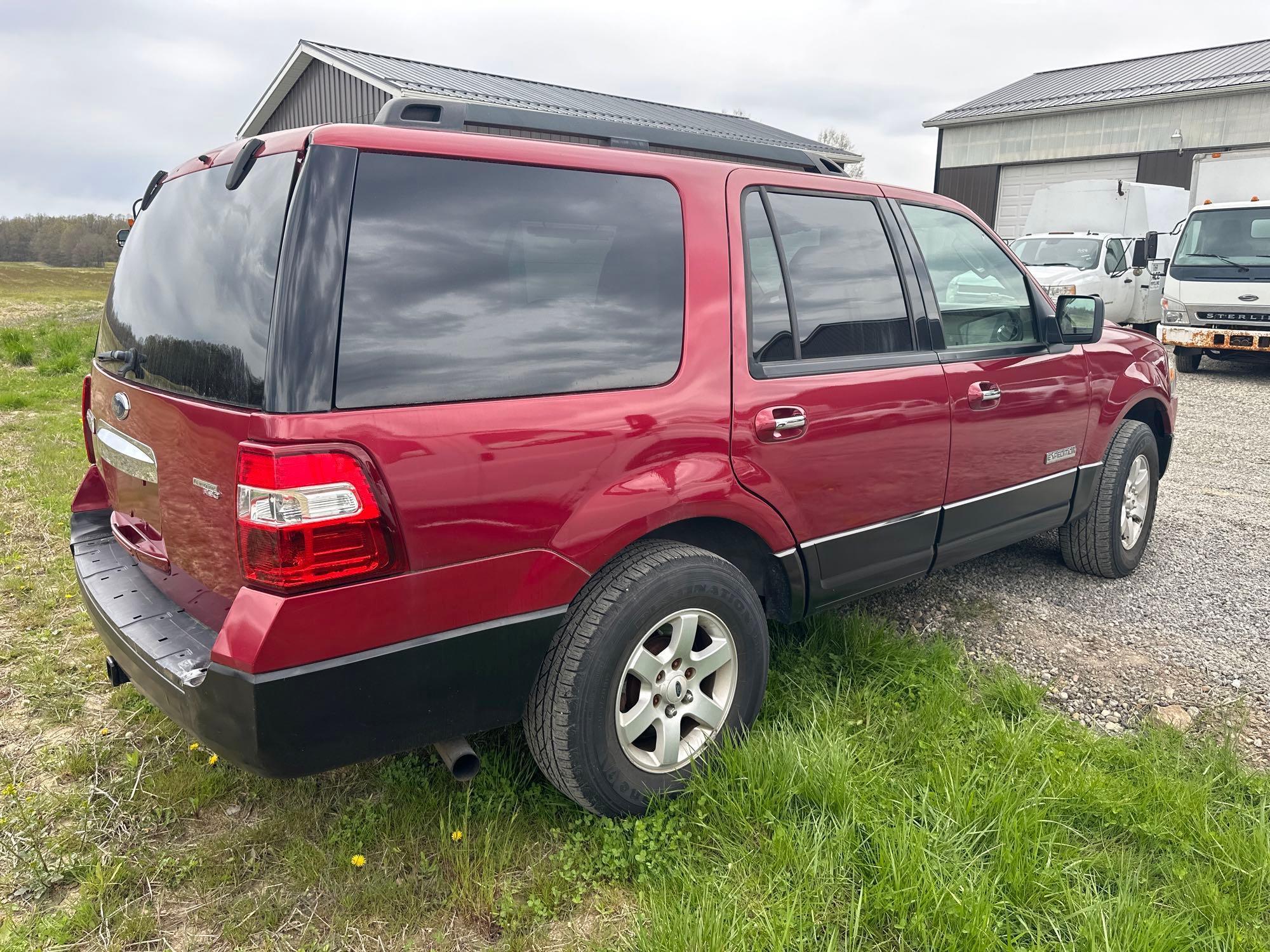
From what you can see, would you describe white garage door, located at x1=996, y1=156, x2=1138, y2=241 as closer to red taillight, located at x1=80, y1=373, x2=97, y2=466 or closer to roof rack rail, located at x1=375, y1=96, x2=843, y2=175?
roof rack rail, located at x1=375, y1=96, x2=843, y2=175

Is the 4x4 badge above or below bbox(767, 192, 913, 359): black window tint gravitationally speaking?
below

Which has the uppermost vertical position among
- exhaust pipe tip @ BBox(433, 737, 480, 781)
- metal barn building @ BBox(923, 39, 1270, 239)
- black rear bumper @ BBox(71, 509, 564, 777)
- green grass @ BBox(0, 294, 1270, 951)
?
metal barn building @ BBox(923, 39, 1270, 239)

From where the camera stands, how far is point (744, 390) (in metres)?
2.59

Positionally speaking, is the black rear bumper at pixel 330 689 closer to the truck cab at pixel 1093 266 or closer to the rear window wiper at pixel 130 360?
the rear window wiper at pixel 130 360

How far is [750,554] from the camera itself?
2855mm

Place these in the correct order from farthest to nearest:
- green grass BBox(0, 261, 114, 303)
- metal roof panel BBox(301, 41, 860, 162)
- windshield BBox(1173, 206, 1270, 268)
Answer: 1. green grass BBox(0, 261, 114, 303)
2. metal roof panel BBox(301, 41, 860, 162)
3. windshield BBox(1173, 206, 1270, 268)

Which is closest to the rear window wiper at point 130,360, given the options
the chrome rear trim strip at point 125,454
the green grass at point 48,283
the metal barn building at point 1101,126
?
the chrome rear trim strip at point 125,454

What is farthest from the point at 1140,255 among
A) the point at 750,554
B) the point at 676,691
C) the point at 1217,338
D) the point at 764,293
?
the point at 676,691

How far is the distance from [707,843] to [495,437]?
124 cm

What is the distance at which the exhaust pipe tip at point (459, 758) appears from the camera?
2.18 m

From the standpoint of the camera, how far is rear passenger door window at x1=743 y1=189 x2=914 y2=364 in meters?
2.75

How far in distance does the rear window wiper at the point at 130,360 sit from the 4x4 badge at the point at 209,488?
472mm

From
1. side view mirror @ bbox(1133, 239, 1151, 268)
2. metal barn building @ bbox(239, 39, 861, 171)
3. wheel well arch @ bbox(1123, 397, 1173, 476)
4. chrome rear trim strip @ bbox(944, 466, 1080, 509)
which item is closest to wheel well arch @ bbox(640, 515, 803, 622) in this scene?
chrome rear trim strip @ bbox(944, 466, 1080, 509)

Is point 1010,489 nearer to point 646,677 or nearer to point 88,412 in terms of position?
point 646,677
